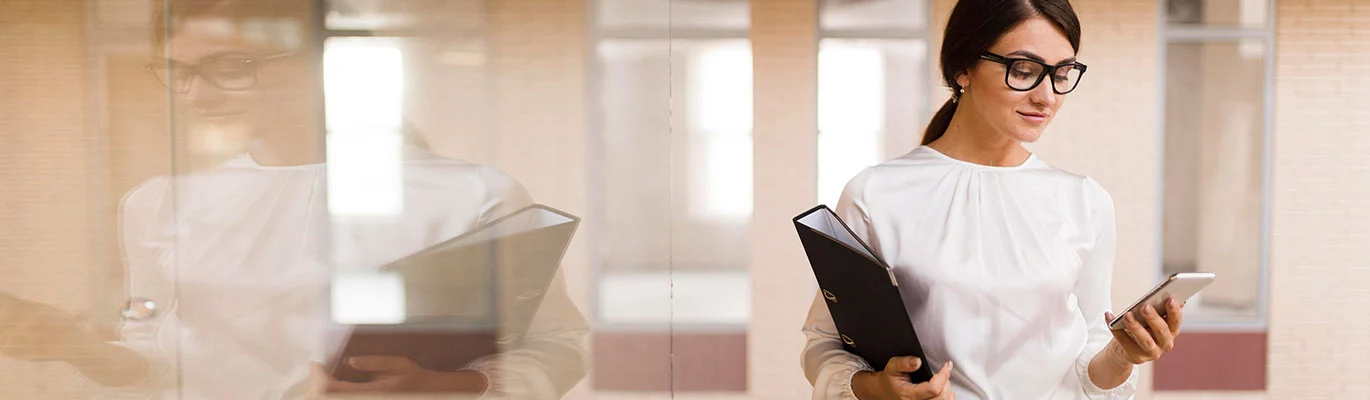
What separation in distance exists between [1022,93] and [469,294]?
77cm

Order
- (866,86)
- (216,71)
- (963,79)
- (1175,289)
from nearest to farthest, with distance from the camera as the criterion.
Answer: (1175,289), (216,71), (963,79), (866,86)

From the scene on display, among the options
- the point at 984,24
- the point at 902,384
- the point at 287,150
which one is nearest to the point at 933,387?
the point at 902,384

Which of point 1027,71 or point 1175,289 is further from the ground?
point 1027,71

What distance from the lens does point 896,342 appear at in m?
1.10

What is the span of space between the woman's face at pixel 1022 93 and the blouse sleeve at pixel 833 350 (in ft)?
0.68

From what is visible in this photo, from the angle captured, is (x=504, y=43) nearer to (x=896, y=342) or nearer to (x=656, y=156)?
(x=656, y=156)

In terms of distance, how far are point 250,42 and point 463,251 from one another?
0.37 meters

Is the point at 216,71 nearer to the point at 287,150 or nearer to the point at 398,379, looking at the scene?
the point at 287,150

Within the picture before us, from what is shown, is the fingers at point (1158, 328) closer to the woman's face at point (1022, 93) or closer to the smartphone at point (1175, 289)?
the smartphone at point (1175, 289)

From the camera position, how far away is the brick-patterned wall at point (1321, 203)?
5.78 feet

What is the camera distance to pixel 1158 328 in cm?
110

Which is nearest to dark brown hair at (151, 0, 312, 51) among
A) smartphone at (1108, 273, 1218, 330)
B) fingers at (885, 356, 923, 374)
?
fingers at (885, 356, 923, 374)

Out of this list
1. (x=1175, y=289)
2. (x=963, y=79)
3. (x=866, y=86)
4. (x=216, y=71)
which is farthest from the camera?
(x=866, y=86)

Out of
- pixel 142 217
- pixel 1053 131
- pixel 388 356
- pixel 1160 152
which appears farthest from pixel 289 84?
pixel 1160 152
